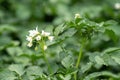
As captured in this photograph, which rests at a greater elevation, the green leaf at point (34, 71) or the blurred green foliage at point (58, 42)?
the blurred green foliage at point (58, 42)

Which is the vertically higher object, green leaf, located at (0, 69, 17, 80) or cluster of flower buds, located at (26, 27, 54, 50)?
cluster of flower buds, located at (26, 27, 54, 50)

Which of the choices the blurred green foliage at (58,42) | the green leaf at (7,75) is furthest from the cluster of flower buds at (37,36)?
the green leaf at (7,75)

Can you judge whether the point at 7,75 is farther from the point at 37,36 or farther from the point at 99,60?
the point at 99,60

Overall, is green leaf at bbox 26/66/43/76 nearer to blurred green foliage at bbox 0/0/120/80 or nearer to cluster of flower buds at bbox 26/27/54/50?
blurred green foliage at bbox 0/0/120/80

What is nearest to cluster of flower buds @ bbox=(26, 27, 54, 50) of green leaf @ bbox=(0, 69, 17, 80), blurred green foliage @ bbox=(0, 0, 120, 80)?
blurred green foliage @ bbox=(0, 0, 120, 80)

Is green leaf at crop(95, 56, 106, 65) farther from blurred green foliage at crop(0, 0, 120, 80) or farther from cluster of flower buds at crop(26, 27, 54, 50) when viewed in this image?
cluster of flower buds at crop(26, 27, 54, 50)

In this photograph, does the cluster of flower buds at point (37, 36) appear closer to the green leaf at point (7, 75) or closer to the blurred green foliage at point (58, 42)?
the blurred green foliage at point (58, 42)

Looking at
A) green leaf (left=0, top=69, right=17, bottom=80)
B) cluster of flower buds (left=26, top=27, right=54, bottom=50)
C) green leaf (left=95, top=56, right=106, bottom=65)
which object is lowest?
green leaf (left=0, top=69, right=17, bottom=80)

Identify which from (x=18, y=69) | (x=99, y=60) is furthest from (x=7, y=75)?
(x=99, y=60)

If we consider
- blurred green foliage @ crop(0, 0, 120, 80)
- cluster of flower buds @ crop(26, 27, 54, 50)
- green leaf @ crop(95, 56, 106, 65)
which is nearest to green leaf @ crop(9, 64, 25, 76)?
blurred green foliage @ crop(0, 0, 120, 80)
